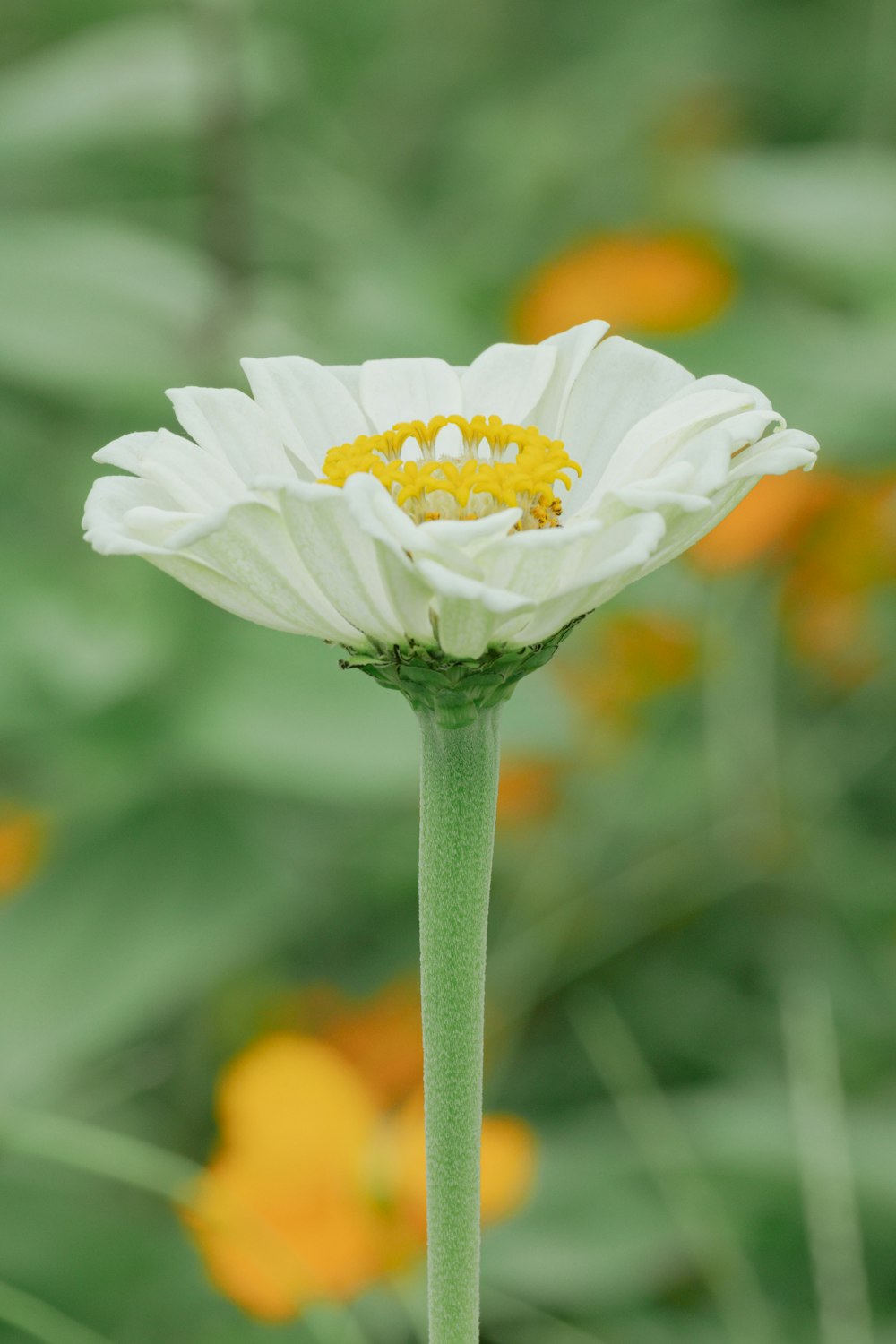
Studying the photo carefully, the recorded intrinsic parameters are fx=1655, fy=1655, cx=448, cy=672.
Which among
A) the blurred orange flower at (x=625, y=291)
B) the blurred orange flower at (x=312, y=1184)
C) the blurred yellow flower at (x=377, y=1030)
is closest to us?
the blurred orange flower at (x=312, y=1184)

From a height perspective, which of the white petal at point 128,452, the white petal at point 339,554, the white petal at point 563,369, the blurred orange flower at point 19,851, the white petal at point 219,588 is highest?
the blurred orange flower at point 19,851

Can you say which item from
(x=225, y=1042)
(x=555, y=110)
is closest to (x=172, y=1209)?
(x=225, y=1042)

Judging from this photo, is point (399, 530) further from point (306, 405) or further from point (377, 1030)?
point (377, 1030)

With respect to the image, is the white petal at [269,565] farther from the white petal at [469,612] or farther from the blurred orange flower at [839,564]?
the blurred orange flower at [839,564]

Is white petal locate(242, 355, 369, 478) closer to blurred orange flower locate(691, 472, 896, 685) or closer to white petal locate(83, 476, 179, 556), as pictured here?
white petal locate(83, 476, 179, 556)

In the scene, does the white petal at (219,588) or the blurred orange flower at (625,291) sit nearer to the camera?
the white petal at (219,588)

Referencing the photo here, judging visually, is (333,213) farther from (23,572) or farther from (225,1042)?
(225,1042)

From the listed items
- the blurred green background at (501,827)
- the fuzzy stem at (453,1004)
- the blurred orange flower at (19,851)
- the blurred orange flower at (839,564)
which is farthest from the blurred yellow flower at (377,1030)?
the fuzzy stem at (453,1004)
